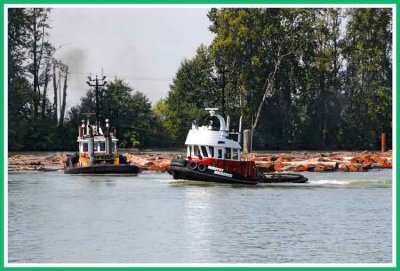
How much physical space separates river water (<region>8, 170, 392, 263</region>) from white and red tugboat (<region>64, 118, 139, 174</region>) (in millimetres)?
3624

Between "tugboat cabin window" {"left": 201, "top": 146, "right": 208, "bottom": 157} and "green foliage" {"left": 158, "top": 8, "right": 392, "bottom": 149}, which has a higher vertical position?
"green foliage" {"left": 158, "top": 8, "right": 392, "bottom": 149}

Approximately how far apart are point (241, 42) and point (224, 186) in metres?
48.3

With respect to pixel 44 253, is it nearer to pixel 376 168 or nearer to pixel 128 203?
pixel 128 203

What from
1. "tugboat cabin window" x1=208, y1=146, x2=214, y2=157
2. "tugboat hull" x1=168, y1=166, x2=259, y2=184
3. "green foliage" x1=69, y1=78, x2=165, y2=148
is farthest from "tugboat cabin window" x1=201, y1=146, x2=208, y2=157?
"green foliage" x1=69, y1=78, x2=165, y2=148

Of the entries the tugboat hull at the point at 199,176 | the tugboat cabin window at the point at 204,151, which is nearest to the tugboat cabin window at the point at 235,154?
the tugboat hull at the point at 199,176

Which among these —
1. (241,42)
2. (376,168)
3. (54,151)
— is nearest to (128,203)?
(376,168)

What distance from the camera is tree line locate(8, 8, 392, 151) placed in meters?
101

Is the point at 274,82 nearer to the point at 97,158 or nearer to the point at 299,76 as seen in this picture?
the point at 299,76

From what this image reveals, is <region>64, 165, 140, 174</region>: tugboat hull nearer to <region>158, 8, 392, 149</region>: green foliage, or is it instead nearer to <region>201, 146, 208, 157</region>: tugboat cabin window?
<region>201, 146, 208, 157</region>: tugboat cabin window

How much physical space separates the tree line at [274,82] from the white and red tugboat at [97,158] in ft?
102

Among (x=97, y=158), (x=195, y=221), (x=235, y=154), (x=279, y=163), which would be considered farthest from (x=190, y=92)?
(x=195, y=221)

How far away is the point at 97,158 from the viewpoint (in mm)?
67688

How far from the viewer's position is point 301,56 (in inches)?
4183

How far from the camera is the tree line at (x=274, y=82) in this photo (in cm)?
10125
